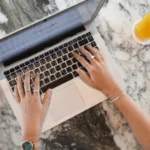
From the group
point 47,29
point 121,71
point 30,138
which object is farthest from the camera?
point 121,71

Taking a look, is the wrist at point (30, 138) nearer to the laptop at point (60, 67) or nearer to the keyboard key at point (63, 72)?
the laptop at point (60, 67)

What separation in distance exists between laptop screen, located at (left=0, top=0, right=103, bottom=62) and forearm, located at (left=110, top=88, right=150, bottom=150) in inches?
9.7

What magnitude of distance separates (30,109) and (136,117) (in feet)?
1.04

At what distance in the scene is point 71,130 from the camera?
956mm

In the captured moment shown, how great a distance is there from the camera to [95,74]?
3.05ft

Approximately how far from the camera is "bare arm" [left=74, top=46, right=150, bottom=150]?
918 millimetres

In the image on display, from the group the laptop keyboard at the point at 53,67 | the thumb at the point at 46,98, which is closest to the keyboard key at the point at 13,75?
the laptop keyboard at the point at 53,67

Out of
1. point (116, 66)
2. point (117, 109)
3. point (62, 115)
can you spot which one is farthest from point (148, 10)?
point (62, 115)

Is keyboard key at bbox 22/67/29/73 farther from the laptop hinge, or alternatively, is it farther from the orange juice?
the orange juice

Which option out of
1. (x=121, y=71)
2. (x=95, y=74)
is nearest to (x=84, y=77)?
(x=95, y=74)

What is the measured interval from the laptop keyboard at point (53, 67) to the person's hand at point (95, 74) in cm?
2

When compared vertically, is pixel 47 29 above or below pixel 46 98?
above

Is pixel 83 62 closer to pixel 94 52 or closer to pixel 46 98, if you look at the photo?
pixel 94 52

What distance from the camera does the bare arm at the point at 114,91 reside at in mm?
918
